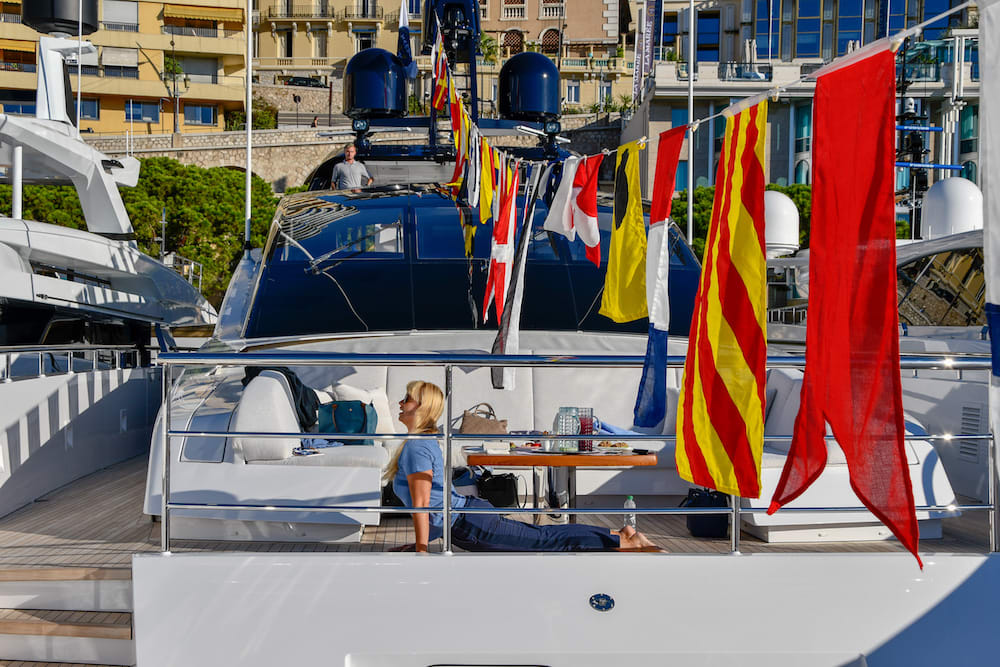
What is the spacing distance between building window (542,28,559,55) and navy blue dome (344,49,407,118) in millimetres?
76423

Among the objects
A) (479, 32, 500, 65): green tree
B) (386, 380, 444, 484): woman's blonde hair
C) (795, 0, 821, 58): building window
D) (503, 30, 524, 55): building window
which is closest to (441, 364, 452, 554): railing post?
(386, 380, 444, 484): woman's blonde hair

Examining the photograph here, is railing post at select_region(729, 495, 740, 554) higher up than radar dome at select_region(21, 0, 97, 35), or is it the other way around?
radar dome at select_region(21, 0, 97, 35)

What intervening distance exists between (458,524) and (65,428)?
391cm

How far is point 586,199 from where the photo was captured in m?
5.45

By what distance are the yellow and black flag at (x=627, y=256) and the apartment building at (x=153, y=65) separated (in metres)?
64.4

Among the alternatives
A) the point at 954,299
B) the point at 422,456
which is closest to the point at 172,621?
the point at 422,456

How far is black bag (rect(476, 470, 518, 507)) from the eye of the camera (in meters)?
4.87

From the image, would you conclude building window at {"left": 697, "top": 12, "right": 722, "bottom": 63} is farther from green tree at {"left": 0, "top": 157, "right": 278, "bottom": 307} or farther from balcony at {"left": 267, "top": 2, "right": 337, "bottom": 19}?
balcony at {"left": 267, "top": 2, "right": 337, "bottom": 19}

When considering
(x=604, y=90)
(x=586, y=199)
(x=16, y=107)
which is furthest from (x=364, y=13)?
(x=586, y=199)

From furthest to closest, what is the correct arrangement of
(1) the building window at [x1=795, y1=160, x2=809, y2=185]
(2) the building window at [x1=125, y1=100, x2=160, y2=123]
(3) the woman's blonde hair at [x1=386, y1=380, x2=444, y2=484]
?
(2) the building window at [x1=125, y1=100, x2=160, y2=123], (1) the building window at [x1=795, y1=160, x2=809, y2=185], (3) the woman's blonde hair at [x1=386, y1=380, x2=444, y2=484]

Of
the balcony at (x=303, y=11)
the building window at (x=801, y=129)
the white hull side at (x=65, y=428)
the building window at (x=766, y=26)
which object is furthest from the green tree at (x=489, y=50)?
the white hull side at (x=65, y=428)

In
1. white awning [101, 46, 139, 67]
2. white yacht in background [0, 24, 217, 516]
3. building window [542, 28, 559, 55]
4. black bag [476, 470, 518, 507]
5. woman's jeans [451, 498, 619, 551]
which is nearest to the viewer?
woman's jeans [451, 498, 619, 551]

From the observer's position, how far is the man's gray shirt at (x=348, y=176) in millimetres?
8992

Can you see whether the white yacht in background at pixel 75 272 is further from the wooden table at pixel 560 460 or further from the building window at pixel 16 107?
the building window at pixel 16 107
